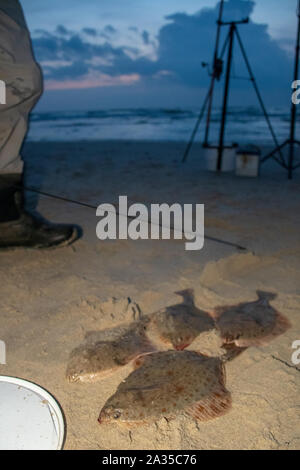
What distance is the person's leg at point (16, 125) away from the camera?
8.26 feet

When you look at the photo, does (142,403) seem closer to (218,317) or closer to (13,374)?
(13,374)

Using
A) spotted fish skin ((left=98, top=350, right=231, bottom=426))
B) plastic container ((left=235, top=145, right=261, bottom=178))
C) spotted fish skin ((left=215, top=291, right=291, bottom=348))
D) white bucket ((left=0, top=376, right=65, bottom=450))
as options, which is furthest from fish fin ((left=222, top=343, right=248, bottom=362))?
plastic container ((left=235, top=145, right=261, bottom=178))

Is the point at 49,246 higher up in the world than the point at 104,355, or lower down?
higher up

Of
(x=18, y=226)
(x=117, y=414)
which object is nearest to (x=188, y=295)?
(x=117, y=414)

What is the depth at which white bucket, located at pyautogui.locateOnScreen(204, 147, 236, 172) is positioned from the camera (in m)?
5.92

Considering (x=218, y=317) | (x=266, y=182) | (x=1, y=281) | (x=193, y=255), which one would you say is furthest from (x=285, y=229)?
(x=1, y=281)

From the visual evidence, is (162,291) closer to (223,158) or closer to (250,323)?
(250,323)

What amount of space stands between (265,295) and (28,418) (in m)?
1.59

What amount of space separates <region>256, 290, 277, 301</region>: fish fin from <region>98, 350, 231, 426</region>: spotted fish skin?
2.54 feet

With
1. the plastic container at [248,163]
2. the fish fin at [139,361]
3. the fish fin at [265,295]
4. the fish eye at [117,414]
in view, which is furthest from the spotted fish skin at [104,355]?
the plastic container at [248,163]

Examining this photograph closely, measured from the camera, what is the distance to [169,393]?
4.66 feet

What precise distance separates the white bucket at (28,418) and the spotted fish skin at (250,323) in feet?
3.11

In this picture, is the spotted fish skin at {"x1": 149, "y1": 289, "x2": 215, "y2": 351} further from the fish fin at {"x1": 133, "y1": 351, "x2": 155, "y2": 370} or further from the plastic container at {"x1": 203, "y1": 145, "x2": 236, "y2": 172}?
the plastic container at {"x1": 203, "y1": 145, "x2": 236, "y2": 172}

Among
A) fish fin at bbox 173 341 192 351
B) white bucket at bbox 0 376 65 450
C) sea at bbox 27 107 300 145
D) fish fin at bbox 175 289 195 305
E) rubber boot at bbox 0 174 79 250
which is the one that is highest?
sea at bbox 27 107 300 145
